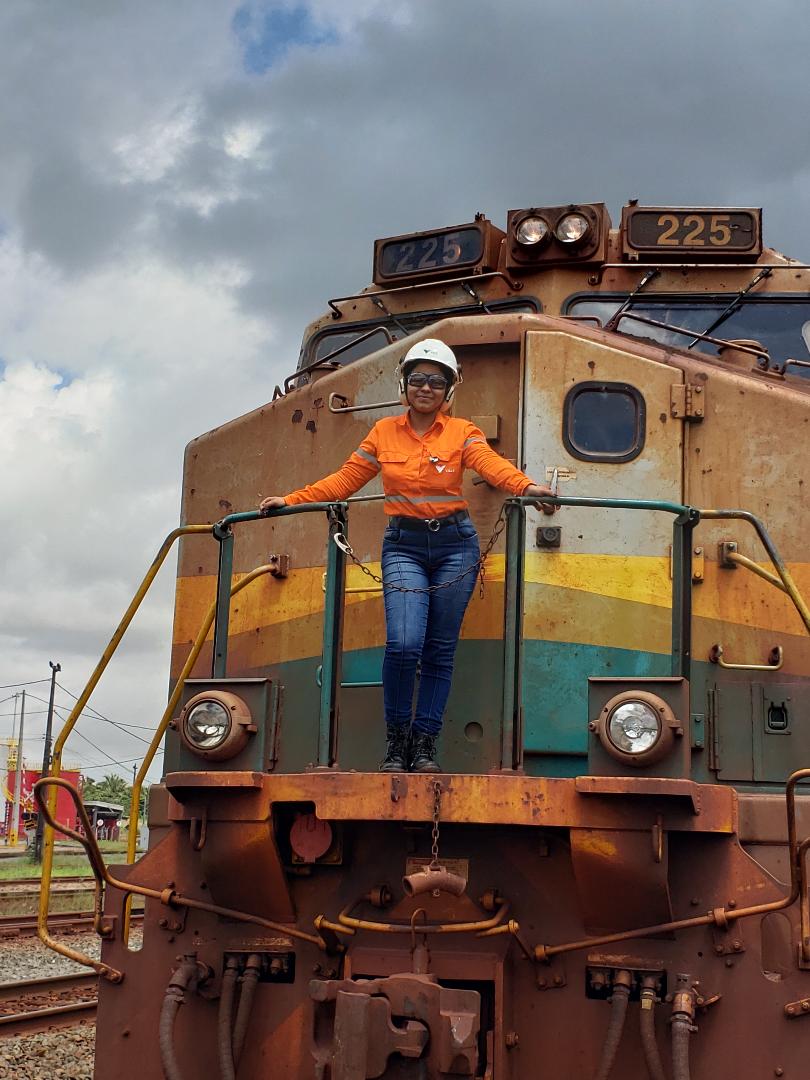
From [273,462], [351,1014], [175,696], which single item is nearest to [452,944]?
[351,1014]

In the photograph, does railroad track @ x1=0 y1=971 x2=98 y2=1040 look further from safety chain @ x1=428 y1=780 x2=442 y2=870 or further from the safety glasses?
the safety glasses

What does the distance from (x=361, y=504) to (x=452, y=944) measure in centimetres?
202

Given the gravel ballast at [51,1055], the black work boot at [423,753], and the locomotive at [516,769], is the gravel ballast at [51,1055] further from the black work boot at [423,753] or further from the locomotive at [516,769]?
the black work boot at [423,753]

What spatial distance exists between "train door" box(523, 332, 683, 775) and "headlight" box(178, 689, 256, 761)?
3.75ft

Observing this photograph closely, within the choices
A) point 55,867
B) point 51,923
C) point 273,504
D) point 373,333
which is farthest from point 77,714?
point 55,867

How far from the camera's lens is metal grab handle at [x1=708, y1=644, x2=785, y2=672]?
16.3 feet

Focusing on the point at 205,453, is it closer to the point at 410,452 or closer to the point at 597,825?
the point at 410,452

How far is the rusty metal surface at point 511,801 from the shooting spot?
13.8ft

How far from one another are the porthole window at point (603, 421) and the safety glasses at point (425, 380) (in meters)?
0.67

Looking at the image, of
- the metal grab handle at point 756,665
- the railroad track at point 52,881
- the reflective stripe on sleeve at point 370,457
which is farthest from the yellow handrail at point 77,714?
the railroad track at point 52,881

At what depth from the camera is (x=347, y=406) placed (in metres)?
5.93

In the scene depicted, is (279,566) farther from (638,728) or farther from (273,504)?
(638,728)

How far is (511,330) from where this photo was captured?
5520 mm

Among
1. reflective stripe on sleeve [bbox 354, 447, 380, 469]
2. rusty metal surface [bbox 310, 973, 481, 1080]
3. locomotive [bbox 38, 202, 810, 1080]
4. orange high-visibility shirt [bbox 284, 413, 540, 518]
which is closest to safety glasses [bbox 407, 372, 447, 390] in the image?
orange high-visibility shirt [bbox 284, 413, 540, 518]
